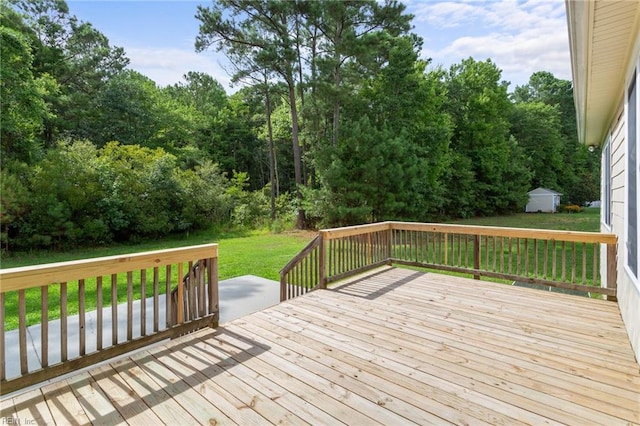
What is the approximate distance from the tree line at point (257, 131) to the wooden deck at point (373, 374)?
9.51 meters

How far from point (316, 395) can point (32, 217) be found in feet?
38.8

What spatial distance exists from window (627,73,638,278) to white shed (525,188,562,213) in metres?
25.1

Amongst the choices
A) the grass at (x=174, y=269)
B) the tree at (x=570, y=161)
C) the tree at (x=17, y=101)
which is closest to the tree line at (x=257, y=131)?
the tree at (x=17, y=101)

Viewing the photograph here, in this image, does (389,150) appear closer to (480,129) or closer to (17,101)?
(480,129)

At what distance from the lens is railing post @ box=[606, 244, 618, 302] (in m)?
3.89

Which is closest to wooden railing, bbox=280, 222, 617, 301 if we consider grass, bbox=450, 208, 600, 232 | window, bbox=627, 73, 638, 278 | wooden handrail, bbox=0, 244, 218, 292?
window, bbox=627, 73, 638, 278

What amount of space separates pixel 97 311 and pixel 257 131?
74.3ft

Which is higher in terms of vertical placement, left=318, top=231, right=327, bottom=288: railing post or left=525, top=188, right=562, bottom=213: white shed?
left=525, top=188, right=562, bottom=213: white shed

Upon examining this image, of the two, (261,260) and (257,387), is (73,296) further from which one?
(257,387)

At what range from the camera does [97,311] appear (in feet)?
8.08

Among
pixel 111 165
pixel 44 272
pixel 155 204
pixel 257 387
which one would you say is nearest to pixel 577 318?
pixel 257 387

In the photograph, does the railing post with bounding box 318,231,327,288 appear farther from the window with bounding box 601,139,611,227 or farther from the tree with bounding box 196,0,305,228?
the tree with bounding box 196,0,305,228

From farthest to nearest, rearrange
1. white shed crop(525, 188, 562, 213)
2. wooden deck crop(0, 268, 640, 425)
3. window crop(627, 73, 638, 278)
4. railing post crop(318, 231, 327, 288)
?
white shed crop(525, 188, 562, 213)
railing post crop(318, 231, 327, 288)
window crop(627, 73, 638, 278)
wooden deck crop(0, 268, 640, 425)

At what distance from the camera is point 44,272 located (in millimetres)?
2205
